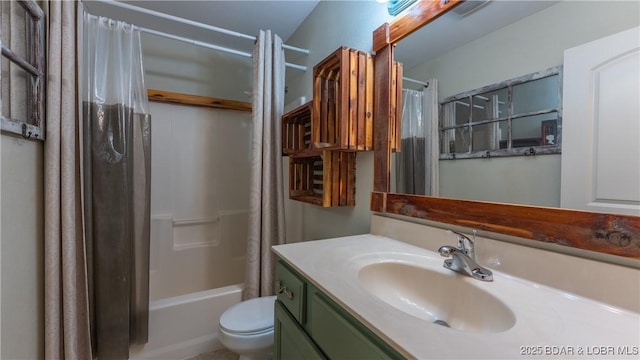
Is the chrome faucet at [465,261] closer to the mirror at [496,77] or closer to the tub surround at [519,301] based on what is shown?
the tub surround at [519,301]

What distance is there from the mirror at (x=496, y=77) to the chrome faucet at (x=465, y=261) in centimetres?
16

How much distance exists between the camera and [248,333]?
47.4 inches

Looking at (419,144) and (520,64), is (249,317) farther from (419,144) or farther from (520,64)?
(520,64)

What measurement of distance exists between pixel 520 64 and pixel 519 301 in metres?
0.64

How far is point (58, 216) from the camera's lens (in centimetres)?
114

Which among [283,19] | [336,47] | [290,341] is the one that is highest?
[283,19]

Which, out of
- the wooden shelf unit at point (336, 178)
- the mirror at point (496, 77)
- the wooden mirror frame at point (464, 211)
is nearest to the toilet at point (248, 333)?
the wooden shelf unit at point (336, 178)

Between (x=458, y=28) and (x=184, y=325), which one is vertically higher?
(x=458, y=28)

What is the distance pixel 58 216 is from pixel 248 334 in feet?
3.22

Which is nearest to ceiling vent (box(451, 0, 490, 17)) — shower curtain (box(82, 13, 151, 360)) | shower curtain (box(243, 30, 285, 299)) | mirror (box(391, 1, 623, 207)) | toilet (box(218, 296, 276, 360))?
mirror (box(391, 1, 623, 207))

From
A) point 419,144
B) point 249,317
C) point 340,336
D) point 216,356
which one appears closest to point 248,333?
point 249,317

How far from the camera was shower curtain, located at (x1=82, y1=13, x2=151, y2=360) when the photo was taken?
4.34 ft

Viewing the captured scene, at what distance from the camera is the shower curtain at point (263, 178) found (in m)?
1.67

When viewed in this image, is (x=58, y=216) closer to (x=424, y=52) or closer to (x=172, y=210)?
(x=172, y=210)
